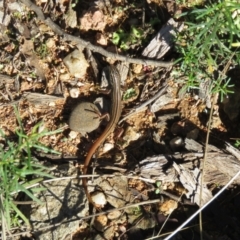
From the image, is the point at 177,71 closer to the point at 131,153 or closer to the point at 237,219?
the point at 131,153

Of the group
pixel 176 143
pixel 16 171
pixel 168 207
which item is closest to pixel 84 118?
pixel 176 143

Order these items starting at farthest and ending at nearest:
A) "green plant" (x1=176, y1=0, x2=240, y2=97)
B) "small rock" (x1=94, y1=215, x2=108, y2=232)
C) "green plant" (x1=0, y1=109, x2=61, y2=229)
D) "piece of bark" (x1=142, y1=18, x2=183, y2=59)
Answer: "piece of bark" (x1=142, y1=18, x2=183, y2=59), "small rock" (x1=94, y1=215, x2=108, y2=232), "green plant" (x1=176, y1=0, x2=240, y2=97), "green plant" (x1=0, y1=109, x2=61, y2=229)

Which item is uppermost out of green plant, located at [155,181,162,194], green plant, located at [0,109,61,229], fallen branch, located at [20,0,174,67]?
fallen branch, located at [20,0,174,67]

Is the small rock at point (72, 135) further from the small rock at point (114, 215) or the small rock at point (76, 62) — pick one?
the small rock at point (114, 215)

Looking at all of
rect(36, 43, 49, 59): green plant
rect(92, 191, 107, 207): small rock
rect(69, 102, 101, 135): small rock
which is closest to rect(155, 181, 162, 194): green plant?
rect(92, 191, 107, 207): small rock

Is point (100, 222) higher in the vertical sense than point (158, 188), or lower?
lower

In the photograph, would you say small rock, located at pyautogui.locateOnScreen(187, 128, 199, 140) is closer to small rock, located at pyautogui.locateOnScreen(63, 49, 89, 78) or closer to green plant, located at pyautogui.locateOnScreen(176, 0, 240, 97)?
green plant, located at pyautogui.locateOnScreen(176, 0, 240, 97)

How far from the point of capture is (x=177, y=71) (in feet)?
17.3

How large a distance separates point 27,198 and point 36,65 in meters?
1.36

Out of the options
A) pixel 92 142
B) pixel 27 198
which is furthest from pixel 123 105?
pixel 27 198

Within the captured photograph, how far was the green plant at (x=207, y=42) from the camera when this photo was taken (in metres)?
4.67

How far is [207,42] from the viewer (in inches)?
185

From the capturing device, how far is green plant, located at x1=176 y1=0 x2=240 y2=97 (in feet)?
15.3

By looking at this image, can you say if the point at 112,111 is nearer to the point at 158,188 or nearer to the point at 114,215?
the point at 158,188
